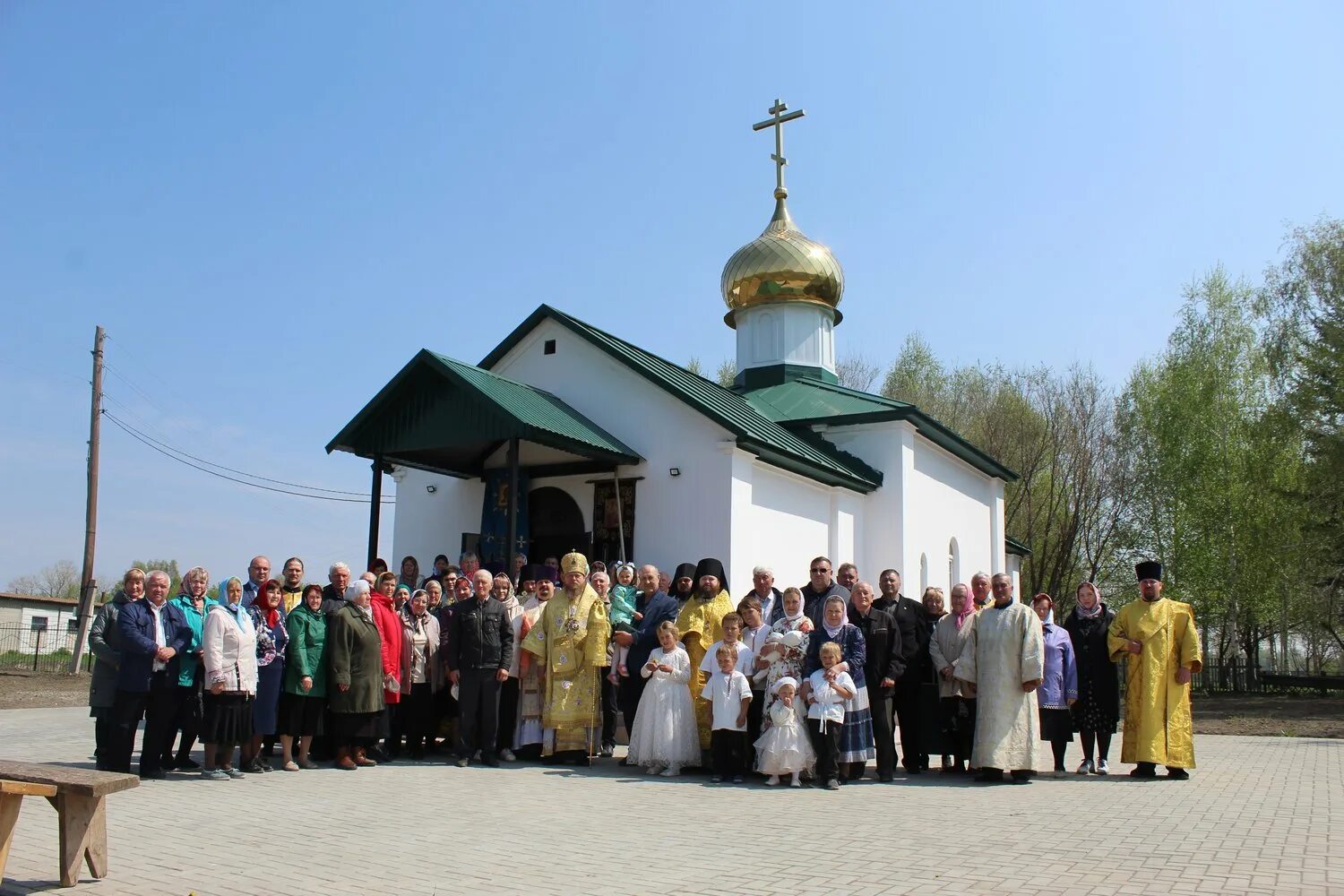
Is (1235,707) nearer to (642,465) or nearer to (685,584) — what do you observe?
(642,465)

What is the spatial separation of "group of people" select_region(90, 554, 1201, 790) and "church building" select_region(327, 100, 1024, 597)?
3.00 meters

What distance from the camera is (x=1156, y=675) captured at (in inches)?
388

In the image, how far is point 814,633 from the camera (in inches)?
367

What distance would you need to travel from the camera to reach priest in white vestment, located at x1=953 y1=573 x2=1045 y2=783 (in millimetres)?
9312

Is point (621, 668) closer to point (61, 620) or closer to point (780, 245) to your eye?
point (780, 245)

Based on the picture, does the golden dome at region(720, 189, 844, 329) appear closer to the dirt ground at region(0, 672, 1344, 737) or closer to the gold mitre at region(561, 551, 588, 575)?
the dirt ground at region(0, 672, 1344, 737)


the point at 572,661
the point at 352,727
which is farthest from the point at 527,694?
the point at 352,727

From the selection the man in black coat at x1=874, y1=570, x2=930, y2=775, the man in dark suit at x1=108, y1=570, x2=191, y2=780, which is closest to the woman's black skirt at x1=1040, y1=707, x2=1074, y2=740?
the man in black coat at x1=874, y1=570, x2=930, y2=775

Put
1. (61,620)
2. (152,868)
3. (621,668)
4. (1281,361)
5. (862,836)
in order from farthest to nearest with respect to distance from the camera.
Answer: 1. (61,620)
2. (1281,361)
3. (621,668)
4. (862,836)
5. (152,868)

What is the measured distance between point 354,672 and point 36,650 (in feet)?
81.1

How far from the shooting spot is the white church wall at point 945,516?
1955 cm

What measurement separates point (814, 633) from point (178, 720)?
5443 mm

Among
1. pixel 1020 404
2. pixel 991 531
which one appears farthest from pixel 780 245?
pixel 1020 404

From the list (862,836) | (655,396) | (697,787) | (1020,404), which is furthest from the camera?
(1020,404)
